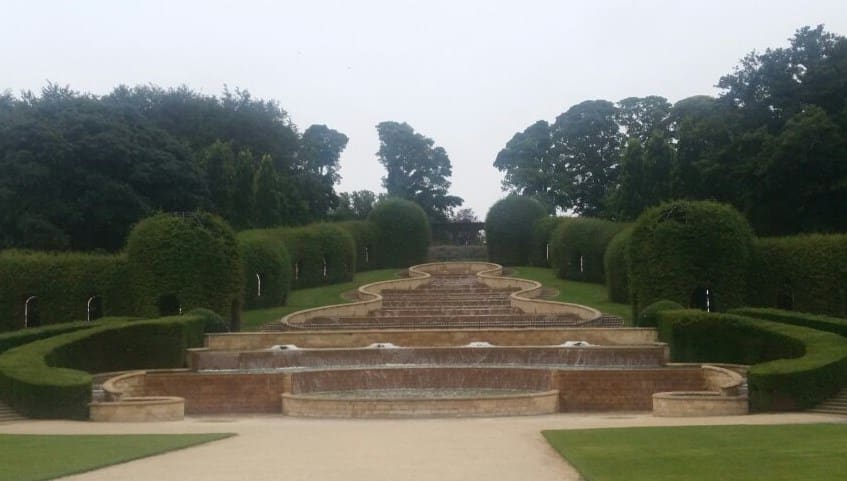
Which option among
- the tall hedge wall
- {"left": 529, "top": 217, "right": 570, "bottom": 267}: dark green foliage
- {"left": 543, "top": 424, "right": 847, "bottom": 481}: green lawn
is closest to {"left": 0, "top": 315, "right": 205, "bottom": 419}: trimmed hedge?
the tall hedge wall

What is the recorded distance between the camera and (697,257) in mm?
33188

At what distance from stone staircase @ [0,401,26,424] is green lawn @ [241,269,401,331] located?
1430 cm

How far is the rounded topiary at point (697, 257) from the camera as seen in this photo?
33156 mm

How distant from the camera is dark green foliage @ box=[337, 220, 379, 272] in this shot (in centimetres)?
5594

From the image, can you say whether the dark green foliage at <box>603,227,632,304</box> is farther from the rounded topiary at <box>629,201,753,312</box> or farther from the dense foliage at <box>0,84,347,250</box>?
the dense foliage at <box>0,84,347,250</box>

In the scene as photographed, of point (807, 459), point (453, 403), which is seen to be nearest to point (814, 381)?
point (453, 403)

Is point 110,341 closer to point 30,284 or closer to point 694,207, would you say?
point 30,284

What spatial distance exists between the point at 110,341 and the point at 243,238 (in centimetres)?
1287

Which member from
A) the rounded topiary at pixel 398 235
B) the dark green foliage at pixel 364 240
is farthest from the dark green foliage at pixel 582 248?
the dark green foliage at pixel 364 240

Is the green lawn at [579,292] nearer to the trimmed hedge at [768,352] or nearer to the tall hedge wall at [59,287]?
the trimmed hedge at [768,352]

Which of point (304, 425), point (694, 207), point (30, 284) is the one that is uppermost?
point (694, 207)

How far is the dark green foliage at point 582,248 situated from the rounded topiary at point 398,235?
1057 cm

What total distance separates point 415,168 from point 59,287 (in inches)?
1982

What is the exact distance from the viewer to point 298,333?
31953mm
